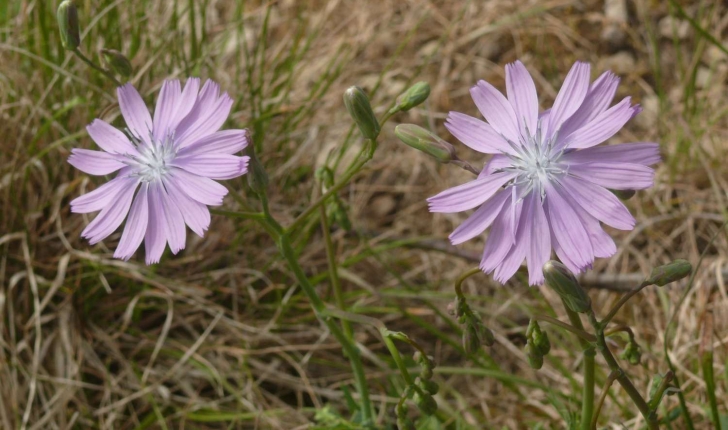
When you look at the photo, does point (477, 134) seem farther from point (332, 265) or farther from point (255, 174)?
point (332, 265)

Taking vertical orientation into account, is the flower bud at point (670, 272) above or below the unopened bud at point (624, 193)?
below

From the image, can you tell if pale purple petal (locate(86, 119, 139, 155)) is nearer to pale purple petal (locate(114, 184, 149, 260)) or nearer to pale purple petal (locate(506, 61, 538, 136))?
pale purple petal (locate(114, 184, 149, 260))

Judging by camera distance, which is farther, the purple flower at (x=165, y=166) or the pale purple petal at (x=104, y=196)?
the pale purple petal at (x=104, y=196)

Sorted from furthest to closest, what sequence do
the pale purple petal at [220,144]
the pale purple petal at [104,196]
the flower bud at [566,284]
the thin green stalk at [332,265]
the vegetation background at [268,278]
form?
1. the vegetation background at [268,278]
2. the thin green stalk at [332,265]
3. the pale purple petal at [104,196]
4. the pale purple petal at [220,144]
5. the flower bud at [566,284]

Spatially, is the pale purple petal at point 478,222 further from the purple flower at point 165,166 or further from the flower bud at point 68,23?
the flower bud at point 68,23

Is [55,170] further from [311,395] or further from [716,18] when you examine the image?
[716,18]

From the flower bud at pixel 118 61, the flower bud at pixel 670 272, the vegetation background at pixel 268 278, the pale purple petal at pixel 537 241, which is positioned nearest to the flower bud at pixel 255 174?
the flower bud at pixel 118 61

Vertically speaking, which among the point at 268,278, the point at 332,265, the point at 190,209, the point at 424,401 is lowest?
the point at 424,401

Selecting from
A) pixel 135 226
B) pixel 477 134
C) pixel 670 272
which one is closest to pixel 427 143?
pixel 477 134
